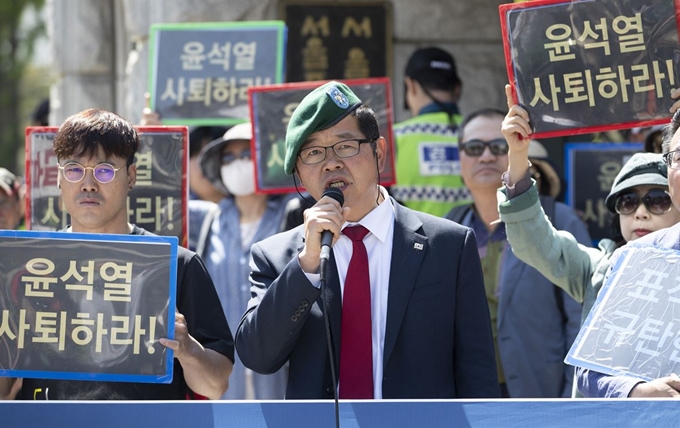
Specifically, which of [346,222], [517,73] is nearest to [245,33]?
[517,73]

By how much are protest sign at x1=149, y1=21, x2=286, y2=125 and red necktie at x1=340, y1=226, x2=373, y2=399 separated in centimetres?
286

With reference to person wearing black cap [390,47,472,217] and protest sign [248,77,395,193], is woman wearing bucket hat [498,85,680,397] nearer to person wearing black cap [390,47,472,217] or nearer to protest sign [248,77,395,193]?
protest sign [248,77,395,193]

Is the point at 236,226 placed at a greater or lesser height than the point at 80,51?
lesser

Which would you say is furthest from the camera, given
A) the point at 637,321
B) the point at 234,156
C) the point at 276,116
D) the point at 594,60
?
the point at 234,156

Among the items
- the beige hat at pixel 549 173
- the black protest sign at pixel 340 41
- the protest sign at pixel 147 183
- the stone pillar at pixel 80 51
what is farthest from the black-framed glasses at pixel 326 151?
the stone pillar at pixel 80 51

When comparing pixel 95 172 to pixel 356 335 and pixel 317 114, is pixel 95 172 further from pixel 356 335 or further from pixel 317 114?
pixel 356 335

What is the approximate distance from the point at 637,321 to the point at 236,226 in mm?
3174

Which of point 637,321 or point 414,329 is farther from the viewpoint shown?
point 414,329

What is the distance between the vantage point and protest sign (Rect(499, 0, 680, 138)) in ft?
12.3

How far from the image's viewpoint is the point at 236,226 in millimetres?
5824

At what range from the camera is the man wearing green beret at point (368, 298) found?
3.16 m

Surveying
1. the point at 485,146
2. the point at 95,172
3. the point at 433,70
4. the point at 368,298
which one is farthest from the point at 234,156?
the point at 368,298

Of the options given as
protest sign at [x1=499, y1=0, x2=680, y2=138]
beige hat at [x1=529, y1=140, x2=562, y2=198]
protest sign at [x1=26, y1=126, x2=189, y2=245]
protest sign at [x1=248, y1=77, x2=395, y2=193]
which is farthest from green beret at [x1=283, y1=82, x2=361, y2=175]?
beige hat at [x1=529, y1=140, x2=562, y2=198]

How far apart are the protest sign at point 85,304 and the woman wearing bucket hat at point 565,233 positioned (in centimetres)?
111
